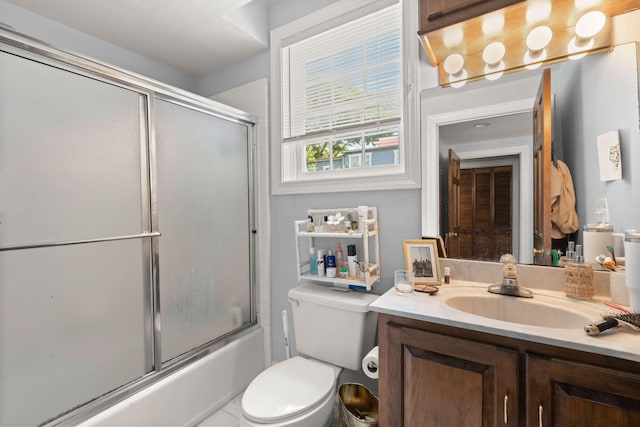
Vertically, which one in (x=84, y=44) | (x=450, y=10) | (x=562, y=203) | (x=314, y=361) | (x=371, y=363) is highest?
(x=84, y=44)

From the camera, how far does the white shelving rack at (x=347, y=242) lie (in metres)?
1.50

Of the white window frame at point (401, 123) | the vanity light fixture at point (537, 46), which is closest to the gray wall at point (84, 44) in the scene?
the white window frame at point (401, 123)

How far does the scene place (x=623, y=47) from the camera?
1045 millimetres

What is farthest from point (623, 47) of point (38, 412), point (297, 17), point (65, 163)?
Answer: point (38, 412)

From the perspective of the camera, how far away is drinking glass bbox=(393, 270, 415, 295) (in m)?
1.19

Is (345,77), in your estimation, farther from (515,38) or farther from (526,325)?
(526,325)

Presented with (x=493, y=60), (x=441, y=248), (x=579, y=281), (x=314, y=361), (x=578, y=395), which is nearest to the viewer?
(x=578, y=395)

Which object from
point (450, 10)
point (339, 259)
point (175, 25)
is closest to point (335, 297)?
point (339, 259)

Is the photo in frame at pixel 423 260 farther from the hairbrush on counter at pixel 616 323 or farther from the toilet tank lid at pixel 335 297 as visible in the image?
the hairbrush on counter at pixel 616 323

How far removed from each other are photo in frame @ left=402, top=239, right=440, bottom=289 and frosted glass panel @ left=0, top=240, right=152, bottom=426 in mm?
1309

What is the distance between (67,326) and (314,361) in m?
1.11

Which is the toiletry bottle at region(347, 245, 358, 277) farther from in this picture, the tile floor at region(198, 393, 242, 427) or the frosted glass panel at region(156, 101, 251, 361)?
the tile floor at region(198, 393, 242, 427)

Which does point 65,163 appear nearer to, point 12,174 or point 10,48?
point 12,174

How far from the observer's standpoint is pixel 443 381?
0.93 meters
